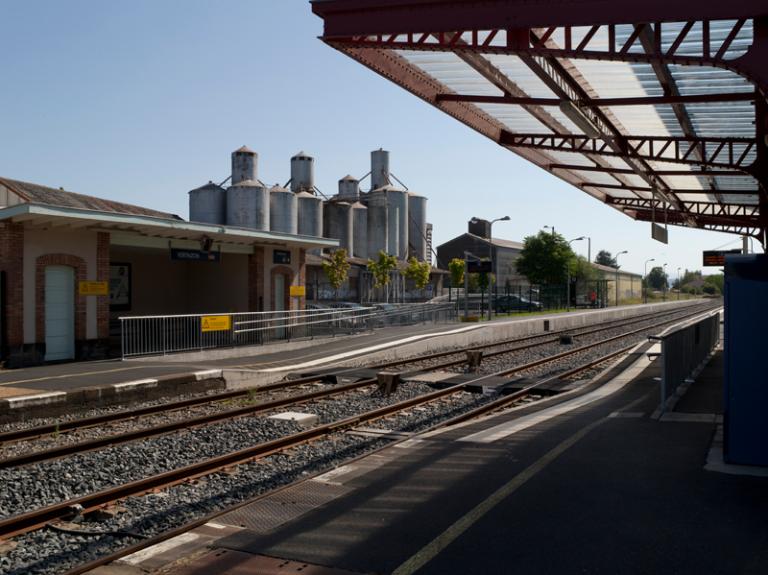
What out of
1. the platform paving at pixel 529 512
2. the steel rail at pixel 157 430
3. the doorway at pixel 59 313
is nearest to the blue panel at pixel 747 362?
the platform paving at pixel 529 512

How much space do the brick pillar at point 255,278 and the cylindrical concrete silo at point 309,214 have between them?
39220 mm

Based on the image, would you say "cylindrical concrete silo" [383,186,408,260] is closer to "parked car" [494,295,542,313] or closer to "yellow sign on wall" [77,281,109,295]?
"parked car" [494,295,542,313]

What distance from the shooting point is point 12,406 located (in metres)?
12.2

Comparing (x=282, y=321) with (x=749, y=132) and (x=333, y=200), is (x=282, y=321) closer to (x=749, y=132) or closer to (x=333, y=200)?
(x=749, y=132)

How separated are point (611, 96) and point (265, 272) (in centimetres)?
1571

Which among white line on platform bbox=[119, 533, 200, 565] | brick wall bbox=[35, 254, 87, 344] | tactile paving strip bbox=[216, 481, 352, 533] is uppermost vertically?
brick wall bbox=[35, 254, 87, 344]

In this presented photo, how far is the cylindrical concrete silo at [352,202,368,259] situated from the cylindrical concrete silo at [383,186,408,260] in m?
2.45

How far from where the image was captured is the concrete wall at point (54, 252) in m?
17.7

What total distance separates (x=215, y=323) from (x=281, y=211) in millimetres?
41191

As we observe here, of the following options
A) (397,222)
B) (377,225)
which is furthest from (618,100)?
(397,222)

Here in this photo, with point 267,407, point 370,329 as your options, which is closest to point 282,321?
point 370,329

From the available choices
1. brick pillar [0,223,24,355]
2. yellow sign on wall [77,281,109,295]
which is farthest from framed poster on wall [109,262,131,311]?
brick pillar [0,223,24,355]

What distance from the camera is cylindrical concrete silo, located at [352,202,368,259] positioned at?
233ft

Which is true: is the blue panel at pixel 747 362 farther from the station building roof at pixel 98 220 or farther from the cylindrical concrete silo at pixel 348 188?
the cylindrical concrete silo at pixel 348 188
